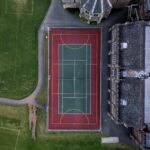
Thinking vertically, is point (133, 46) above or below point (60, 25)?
below

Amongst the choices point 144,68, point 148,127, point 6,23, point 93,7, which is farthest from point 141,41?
point 6,23

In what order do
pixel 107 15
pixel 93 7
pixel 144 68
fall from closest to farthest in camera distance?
1. pixel 144 68
2. pixel 93 7
3. pixel 107 15

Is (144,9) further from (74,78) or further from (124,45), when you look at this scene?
(74,78)

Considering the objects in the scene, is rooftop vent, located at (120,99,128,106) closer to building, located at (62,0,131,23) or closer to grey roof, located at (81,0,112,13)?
building, located at (62,0,131,23)

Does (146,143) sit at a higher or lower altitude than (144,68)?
lower

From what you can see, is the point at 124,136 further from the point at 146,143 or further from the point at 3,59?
the point at 3,59

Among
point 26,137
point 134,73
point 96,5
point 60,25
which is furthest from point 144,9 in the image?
point 26,137

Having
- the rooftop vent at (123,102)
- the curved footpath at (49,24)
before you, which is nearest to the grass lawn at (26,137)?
the curved footpath at (49,24)
